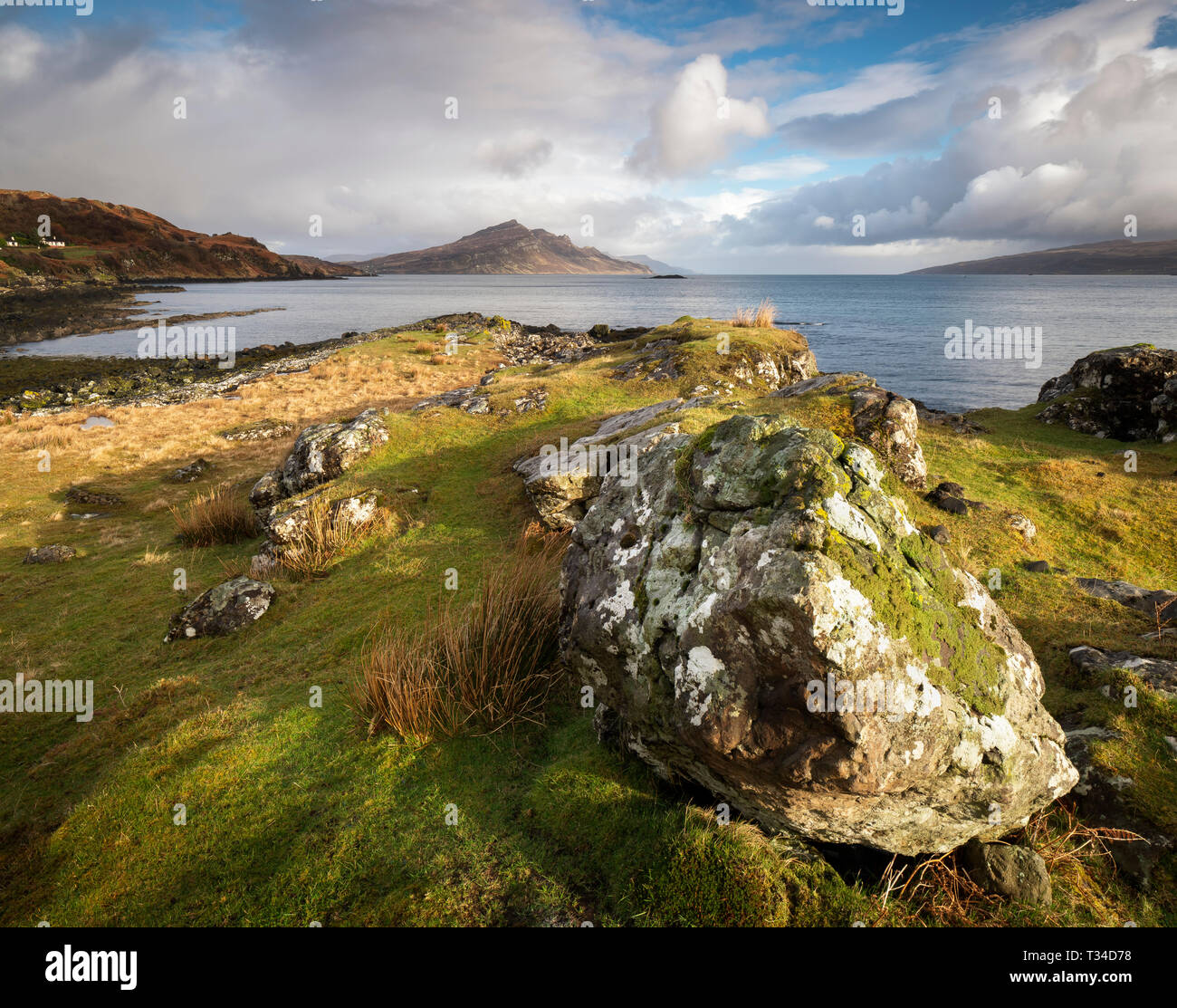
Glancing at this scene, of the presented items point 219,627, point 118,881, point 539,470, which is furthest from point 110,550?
point 118,881

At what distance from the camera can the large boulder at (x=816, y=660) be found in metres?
3.85

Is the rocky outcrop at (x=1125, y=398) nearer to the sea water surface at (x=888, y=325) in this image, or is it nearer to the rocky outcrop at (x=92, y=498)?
the sea water surface at (x=888, y=325)

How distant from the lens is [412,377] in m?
34.8

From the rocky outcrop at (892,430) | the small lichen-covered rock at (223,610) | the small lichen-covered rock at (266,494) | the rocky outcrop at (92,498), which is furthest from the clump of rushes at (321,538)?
the rocky outcrop at (892,430)

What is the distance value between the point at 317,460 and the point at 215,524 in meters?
2.95

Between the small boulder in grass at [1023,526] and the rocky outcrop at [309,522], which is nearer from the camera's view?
the small boulder in grass at [1023,526]

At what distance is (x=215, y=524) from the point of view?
14.6 metres

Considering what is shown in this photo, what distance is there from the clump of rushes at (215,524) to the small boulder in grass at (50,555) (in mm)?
2236

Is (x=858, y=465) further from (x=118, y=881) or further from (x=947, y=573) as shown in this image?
(x=118, y=881)

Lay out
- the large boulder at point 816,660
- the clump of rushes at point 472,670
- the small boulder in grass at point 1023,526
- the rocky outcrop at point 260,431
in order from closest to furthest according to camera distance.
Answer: the large boulder at point 816,660, the clump of rushes at point 472,670, the small boulder in grass at point 1023,526, the rocky outcrop at point 260,431

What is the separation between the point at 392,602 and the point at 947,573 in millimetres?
8232

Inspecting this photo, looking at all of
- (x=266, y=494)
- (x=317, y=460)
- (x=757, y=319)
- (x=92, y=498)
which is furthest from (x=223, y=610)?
(x=757, y=319)

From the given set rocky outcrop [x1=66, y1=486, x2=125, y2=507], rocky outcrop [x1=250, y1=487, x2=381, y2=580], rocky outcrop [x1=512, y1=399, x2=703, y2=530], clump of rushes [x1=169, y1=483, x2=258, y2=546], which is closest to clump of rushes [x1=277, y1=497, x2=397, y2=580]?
rocky outcrop [x1=250, y1=487, x2=381, y2=580]

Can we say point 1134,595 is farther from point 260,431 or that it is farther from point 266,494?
point 260,431
